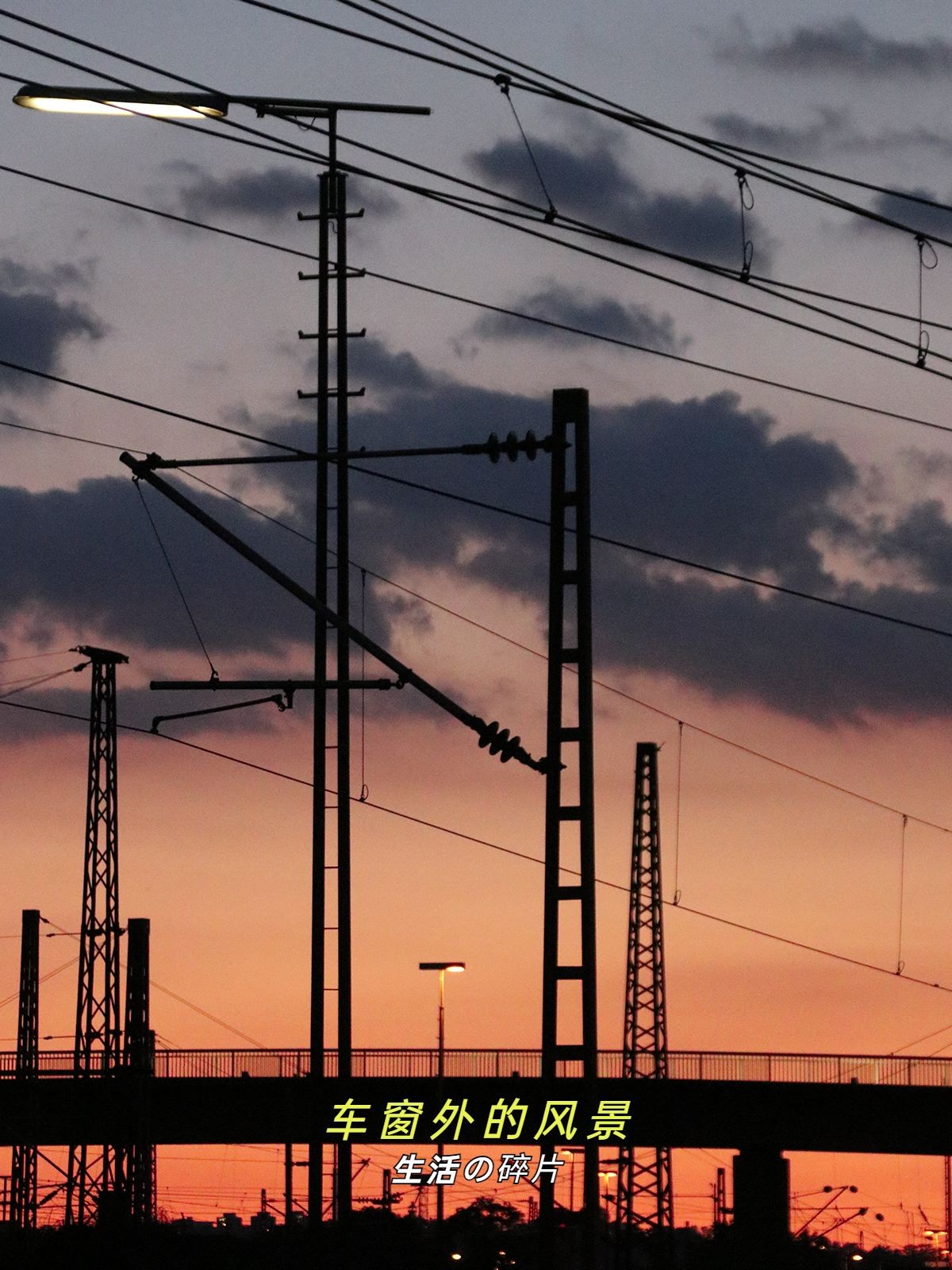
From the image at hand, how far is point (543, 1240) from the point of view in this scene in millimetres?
28734

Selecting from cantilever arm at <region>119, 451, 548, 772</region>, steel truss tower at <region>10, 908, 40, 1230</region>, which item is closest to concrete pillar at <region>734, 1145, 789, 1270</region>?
steel truss tower at <region>10, 908, 40, 1230</region>

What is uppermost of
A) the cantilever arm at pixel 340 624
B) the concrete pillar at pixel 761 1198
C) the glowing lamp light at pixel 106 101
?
the glowing lamp light at pixel 106 101

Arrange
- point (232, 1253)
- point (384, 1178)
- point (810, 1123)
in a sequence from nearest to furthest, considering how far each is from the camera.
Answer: point (232, 1253), point (384, 1178), point (810, 1123)

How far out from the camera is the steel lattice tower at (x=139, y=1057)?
58.1 metres

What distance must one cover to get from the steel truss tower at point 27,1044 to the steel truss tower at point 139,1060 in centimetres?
272

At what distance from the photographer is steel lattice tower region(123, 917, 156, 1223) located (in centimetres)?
5812

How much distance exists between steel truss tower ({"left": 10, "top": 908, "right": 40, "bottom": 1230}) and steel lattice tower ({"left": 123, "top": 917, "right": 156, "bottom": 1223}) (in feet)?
8.99

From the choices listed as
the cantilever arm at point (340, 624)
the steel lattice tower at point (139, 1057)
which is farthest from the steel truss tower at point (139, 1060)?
Answer: the cantilever arm at point (340, 624)

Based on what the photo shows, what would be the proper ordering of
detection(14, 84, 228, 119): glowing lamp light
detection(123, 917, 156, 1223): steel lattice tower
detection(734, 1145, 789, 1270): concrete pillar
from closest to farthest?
detection(14, 84, 228, 119): glowing lamp light < detection(123, 917, 156, 1223): steel lattice tower < detection(734, 1145, 789, 1270): concrete pillar

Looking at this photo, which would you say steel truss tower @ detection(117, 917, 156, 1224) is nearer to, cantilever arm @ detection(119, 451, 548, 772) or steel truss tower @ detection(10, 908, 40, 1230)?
steel truss tower @ detection(10, 908, 40, 1230)

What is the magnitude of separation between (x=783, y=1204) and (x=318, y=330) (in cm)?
5935

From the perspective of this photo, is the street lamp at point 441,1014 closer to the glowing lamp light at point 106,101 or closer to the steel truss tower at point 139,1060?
the steel truss tower at point 139,1060

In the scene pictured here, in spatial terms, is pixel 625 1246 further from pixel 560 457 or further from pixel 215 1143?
pixel 560 457

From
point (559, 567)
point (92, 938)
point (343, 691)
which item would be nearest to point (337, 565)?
point (343, 691)
